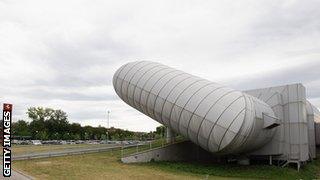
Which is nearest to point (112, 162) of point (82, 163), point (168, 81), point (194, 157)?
point (82, 163)

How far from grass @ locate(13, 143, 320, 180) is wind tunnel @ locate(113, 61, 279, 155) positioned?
233 cm

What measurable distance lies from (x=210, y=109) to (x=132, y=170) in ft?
31.4

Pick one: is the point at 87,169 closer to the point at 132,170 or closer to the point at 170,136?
the point at 132,170

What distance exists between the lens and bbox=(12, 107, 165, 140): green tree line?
12325 centimetres

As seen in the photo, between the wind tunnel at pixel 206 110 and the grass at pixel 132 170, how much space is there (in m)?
2.33

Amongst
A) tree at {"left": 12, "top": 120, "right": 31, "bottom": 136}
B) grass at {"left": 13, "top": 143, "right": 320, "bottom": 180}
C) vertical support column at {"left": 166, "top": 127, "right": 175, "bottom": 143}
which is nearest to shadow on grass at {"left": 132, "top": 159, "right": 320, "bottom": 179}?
grass at {"left": 13, "top": 143, "right": 320, "bottom": 180}

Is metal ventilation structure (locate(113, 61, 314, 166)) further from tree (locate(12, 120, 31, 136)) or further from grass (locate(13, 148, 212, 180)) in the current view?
tree (locate(12, 120, 31, 136))

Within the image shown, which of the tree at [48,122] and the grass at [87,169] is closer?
the grass at [87,169]

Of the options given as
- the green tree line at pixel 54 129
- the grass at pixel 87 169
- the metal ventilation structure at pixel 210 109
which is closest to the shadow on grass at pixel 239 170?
the metal ventilation structure at pixel 210 109

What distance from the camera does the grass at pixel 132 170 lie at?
32.1 metres

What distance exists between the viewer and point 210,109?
4075 centimetres

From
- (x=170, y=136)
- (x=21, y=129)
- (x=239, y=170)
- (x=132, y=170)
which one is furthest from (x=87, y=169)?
(x=21, y=129)

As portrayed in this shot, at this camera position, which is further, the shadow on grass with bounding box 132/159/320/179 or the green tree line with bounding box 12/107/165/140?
the green tree line with bounding box 12/107/165/140

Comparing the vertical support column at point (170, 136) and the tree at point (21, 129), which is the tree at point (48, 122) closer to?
the tree at point (21, 129)
